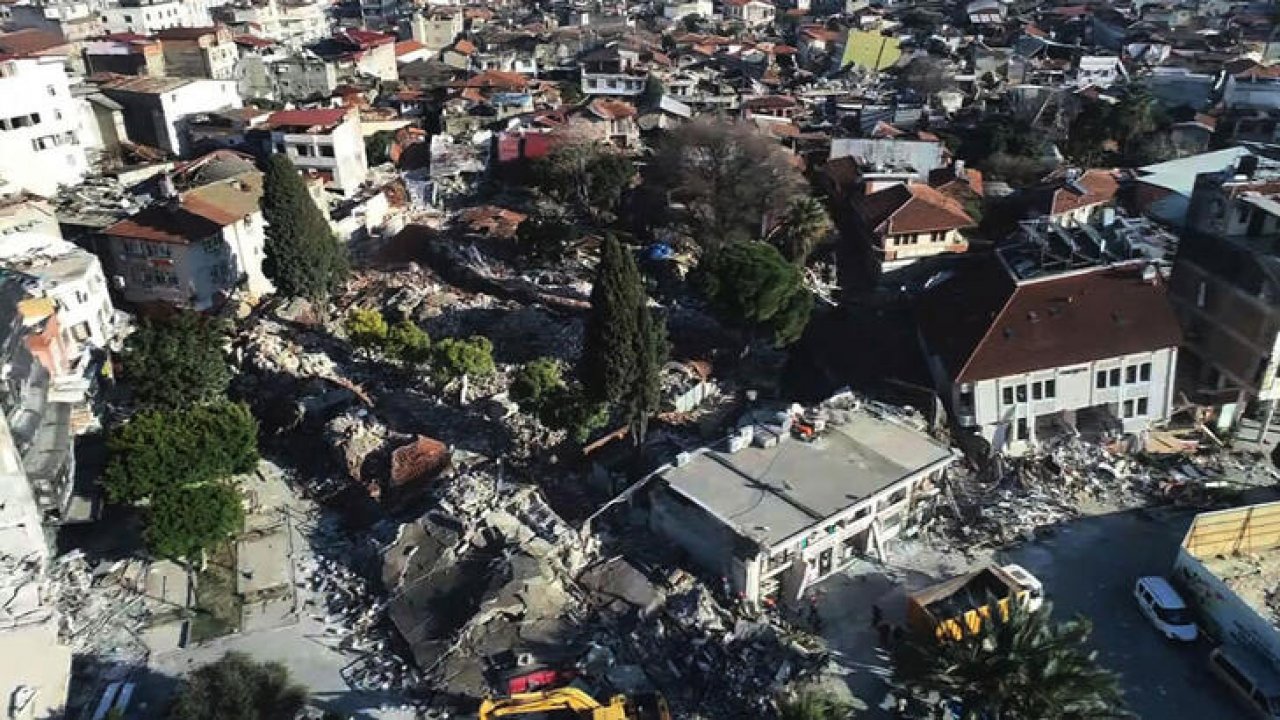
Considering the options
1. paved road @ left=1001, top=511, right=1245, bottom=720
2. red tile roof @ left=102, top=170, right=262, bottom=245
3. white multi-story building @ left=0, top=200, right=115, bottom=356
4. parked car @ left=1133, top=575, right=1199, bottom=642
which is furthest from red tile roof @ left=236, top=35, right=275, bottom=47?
parked car @ left=1133, top=575, right=1199, bottom=642

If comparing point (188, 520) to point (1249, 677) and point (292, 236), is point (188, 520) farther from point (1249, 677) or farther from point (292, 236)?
point (1249, 677)

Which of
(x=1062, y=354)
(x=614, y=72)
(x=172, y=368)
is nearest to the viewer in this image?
(x=172, y=368)

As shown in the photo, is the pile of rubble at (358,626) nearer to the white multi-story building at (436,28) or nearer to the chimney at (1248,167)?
the chimney at (1248,167)

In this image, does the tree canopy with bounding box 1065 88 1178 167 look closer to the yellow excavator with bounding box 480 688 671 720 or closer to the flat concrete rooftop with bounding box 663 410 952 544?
the flat concrete rooftop with bounding box 663 410 952 544

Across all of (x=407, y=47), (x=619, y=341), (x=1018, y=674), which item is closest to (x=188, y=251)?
(x=619, y=341)

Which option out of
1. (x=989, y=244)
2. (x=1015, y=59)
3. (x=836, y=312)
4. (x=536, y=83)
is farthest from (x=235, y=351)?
(x=1015, y=59)

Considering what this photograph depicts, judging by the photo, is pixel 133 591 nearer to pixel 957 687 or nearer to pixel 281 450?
pixel 281 450
